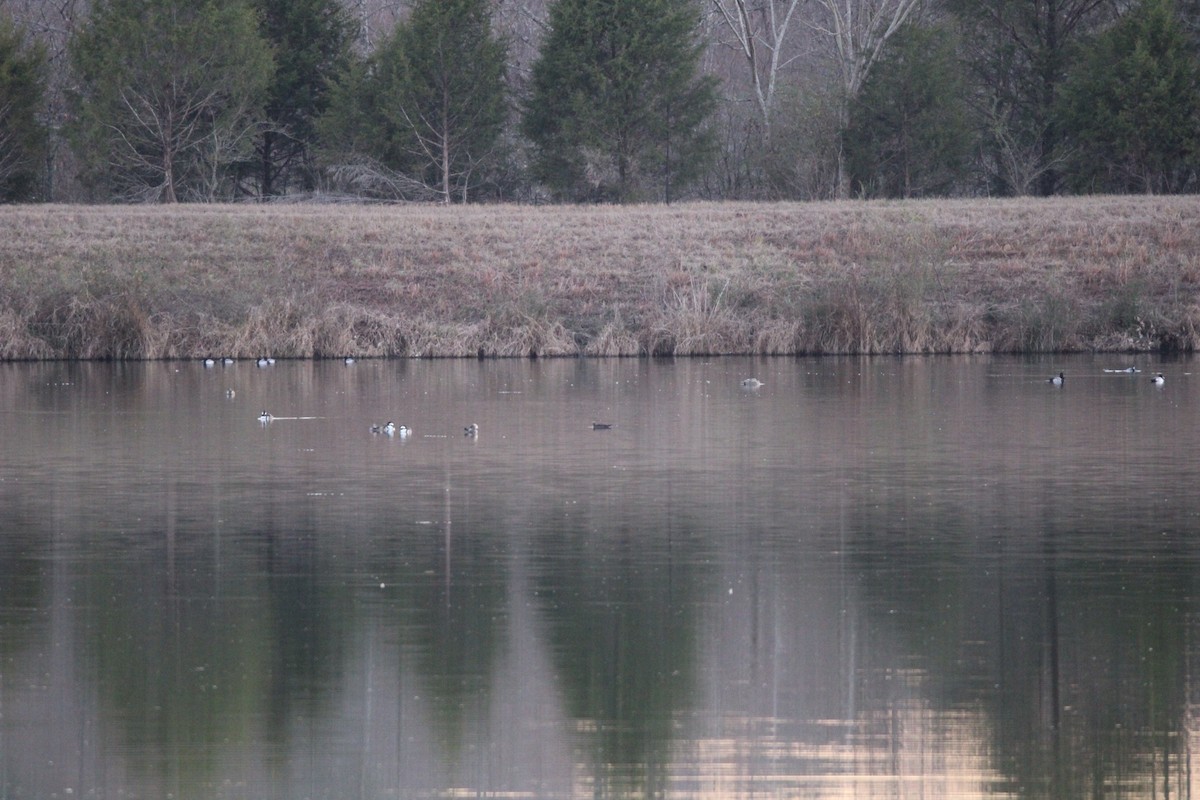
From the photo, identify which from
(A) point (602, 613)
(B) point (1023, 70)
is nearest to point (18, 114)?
(B) point (1023, 70)

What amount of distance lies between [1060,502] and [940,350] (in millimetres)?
22927

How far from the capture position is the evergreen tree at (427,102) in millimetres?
60000

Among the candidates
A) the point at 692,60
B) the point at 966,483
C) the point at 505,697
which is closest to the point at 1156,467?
the point at 966,483

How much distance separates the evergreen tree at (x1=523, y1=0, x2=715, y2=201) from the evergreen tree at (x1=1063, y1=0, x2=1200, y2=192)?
1224cm

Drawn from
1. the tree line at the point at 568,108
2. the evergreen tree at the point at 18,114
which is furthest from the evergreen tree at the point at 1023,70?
the evergreen tree at the point at 18,114

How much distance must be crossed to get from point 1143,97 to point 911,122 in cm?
754

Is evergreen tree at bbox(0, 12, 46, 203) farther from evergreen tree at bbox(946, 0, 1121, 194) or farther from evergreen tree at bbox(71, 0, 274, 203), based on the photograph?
evergreen tree at bbox(946, 0, 1121, 194)

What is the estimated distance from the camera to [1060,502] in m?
16.0

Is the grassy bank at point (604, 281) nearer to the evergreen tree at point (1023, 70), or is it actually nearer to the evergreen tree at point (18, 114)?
the evergreen tree at point (18, 114)

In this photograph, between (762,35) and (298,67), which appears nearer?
(298,67)

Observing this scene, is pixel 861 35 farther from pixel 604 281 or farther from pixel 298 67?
pixel 604 281

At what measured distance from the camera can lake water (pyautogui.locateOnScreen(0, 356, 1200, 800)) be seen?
27.1ft

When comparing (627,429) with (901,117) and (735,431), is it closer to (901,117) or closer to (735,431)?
(735,431)

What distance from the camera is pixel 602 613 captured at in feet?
36.9
